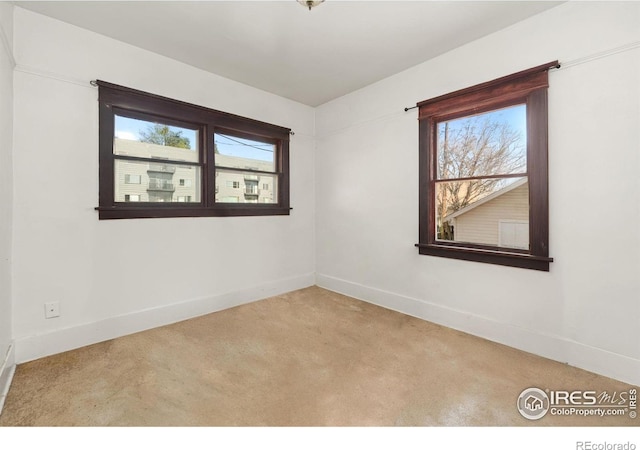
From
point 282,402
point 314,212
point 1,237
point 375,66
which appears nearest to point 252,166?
point 314,212

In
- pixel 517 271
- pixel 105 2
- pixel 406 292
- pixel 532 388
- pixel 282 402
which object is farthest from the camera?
pixel 406 292

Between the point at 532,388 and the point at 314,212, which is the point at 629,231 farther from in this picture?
the point at 314,212

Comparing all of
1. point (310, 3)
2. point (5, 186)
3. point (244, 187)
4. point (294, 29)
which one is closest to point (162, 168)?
point (244, 187)

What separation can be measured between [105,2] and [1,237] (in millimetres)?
1799

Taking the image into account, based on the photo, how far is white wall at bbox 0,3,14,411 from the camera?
6.10 feet

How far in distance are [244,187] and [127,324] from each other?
186cm

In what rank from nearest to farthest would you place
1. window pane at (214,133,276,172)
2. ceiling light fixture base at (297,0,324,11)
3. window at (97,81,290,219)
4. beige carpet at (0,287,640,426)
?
1. beige carpet at (0,287,640,426)
2. ceiling light fixture base at (297,0,324,11)
3. window at (97,81,290,219)
4. window pane at (214,133,276,172)

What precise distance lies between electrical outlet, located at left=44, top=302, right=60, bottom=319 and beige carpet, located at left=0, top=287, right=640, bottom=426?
0.33 m

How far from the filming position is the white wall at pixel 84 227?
7.15 feet

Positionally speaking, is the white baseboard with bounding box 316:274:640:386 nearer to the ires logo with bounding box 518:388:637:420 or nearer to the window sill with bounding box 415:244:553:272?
the ires logo with bounding box 518:388:637:420

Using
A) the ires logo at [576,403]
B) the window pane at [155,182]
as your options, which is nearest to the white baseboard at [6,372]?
the window pane at [155,182]

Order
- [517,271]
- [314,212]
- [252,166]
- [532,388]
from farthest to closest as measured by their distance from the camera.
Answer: [314,212] < [252,166] < [517,271] < [532,388]

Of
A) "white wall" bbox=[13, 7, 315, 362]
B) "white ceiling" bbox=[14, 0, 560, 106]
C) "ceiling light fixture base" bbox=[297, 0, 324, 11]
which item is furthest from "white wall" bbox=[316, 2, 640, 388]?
"white wall" bbox=[13, 7, 315, 362]

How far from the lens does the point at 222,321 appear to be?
2951 millimetres
